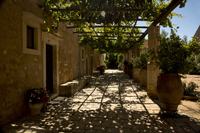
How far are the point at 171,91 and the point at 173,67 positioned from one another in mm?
591

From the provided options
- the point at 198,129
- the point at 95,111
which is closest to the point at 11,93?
the point at 95,111

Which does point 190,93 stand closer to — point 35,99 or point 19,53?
point 35,99

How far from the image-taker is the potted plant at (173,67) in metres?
3.08

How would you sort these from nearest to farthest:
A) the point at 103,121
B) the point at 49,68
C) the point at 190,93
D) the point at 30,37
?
the point at 103,121, the point at 30,37, the point at 190,93, the point at 49,68

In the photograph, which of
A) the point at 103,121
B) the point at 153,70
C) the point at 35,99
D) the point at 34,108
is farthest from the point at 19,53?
the point at 153,70

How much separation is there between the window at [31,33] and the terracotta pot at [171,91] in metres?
3.52

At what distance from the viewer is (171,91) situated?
306cm

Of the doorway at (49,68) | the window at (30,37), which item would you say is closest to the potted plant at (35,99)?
the window at (30,37)

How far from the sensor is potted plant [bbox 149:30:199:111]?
3.08 meters

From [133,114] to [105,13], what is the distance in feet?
10.2

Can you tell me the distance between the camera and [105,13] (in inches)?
169

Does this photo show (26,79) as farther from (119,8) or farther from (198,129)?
(198,129)

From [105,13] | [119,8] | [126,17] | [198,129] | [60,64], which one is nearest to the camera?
[198,129]

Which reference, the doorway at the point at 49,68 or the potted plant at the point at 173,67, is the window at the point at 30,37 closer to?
the doorway at the point at 49,68
